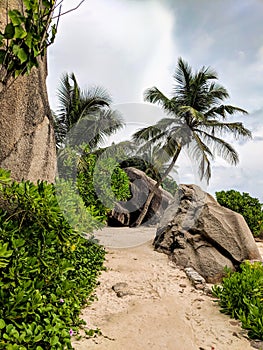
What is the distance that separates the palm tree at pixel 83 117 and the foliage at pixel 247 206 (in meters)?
6.33

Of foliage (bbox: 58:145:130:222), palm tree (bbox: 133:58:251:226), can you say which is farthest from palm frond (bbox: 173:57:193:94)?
foliage (bbox: 58:145:130:222)

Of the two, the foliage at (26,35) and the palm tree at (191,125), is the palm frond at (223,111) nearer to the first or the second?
the palm tree at (191,125)

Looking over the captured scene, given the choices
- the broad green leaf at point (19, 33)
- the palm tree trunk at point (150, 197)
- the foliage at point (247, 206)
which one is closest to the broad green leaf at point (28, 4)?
the broad green leaf at point (19, 33)

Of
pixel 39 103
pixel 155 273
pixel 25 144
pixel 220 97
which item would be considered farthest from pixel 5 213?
pixel 220 97

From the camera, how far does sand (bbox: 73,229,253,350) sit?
156 inches

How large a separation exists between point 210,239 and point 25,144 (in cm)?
549

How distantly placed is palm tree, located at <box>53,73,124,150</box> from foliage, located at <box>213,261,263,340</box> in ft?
36.4

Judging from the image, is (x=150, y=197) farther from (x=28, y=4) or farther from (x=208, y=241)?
(x=28, y=4)

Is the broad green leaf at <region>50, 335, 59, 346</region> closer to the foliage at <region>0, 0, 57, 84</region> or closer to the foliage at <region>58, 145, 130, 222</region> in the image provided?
the foliage at <region>0, 0, 57, 84</region>

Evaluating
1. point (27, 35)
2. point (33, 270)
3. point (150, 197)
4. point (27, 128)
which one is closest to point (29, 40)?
point (27, 35)

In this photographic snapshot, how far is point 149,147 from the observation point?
16.7 meters

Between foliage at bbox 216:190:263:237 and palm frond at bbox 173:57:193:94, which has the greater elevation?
palm frond at bbox 173:57:193:94

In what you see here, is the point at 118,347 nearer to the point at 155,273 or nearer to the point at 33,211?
the point at 33,211

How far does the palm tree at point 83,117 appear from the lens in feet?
51.3
